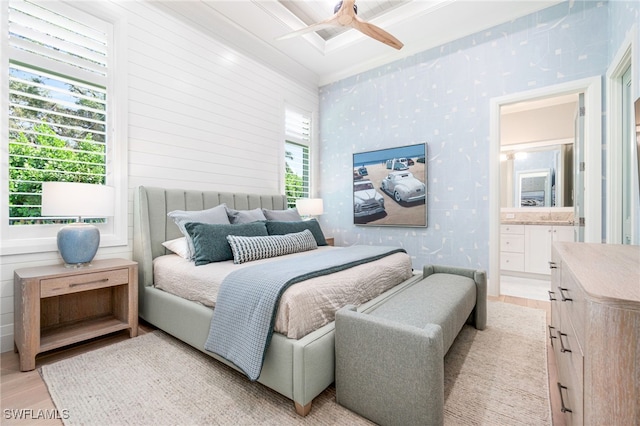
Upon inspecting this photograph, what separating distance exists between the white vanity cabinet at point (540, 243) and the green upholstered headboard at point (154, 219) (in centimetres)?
470

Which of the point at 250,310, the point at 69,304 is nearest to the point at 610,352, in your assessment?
the point at 250,310

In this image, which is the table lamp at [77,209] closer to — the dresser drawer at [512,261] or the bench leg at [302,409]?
the bench leg at [302,409]

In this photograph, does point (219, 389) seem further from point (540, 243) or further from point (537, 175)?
point (537, 175)

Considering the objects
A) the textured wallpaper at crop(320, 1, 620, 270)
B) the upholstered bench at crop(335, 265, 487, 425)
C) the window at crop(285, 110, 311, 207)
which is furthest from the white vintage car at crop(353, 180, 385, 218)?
the upholstered bench at crop(335, 265, 487, 425)

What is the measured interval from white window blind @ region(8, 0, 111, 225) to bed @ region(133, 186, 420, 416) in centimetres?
52

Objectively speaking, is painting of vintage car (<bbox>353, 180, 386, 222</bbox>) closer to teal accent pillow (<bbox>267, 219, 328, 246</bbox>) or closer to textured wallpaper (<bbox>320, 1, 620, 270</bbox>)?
textured wallpaper (<bbox>320, 1, 620, 270</bbox>)

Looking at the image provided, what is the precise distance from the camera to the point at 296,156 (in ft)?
15.2

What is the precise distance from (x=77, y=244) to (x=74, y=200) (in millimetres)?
347

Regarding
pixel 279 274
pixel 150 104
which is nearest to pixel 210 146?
pixel 150 104

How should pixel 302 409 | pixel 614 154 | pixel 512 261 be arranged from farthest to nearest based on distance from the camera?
1. pixel 512 261
2. pixel 614 154
3. pixel 302 409

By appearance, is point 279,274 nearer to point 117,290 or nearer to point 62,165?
point 117,290

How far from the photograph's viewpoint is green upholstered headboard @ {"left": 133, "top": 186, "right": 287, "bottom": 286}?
260 centimetres

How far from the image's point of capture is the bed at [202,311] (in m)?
1.43

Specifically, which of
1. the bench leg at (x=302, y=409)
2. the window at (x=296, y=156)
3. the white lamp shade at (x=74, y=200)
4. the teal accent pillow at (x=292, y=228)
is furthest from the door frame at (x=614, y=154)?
the white lamp shade at (x=74, y=200)
